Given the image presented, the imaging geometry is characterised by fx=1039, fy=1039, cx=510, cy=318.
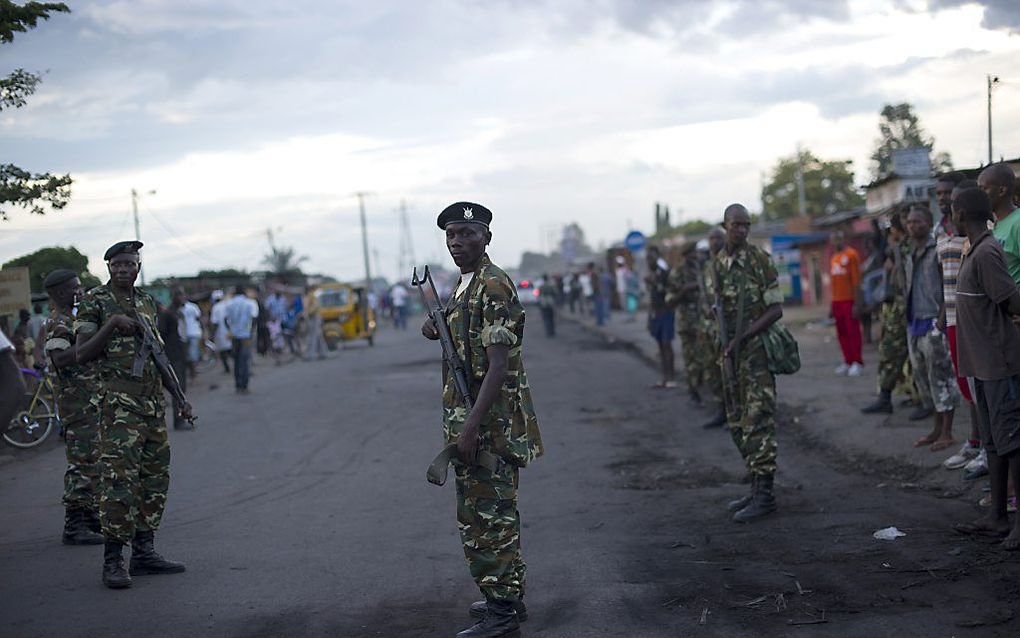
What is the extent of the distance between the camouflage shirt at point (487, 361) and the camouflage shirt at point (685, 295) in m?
8.38

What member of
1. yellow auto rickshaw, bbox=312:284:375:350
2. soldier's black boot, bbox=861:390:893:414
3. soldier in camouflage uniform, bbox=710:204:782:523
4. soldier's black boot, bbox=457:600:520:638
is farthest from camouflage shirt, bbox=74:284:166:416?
yellow auto rickshaw, bbox=312:284:375:350

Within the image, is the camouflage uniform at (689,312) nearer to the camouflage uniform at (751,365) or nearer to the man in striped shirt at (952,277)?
the man in striped shirt at (952,277)

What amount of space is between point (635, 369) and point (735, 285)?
11.7 meters

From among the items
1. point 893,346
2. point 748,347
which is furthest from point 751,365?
point 893,346

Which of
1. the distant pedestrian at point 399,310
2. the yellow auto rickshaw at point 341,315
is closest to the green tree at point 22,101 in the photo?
the yellow auto rickshaw at point 341,315

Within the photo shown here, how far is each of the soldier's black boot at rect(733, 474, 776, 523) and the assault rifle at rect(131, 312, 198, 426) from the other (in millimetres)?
3494

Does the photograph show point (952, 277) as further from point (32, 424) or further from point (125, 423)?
point (32, 424)

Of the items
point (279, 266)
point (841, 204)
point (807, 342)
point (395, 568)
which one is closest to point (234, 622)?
point (395, 568)

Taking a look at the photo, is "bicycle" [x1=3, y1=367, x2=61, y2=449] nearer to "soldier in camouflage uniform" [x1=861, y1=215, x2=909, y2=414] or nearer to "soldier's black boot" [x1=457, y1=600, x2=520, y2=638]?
"soldier's black boot" [x1=457, y1=600, x2=520, y2=638]

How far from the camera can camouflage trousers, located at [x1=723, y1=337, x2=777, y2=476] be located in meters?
7.07

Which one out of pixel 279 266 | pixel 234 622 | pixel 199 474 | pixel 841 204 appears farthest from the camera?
pixel 279 266

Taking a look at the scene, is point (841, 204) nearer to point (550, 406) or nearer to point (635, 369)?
point (635, 369)

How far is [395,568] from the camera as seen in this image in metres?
6.05

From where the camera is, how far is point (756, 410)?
23.4 feet
